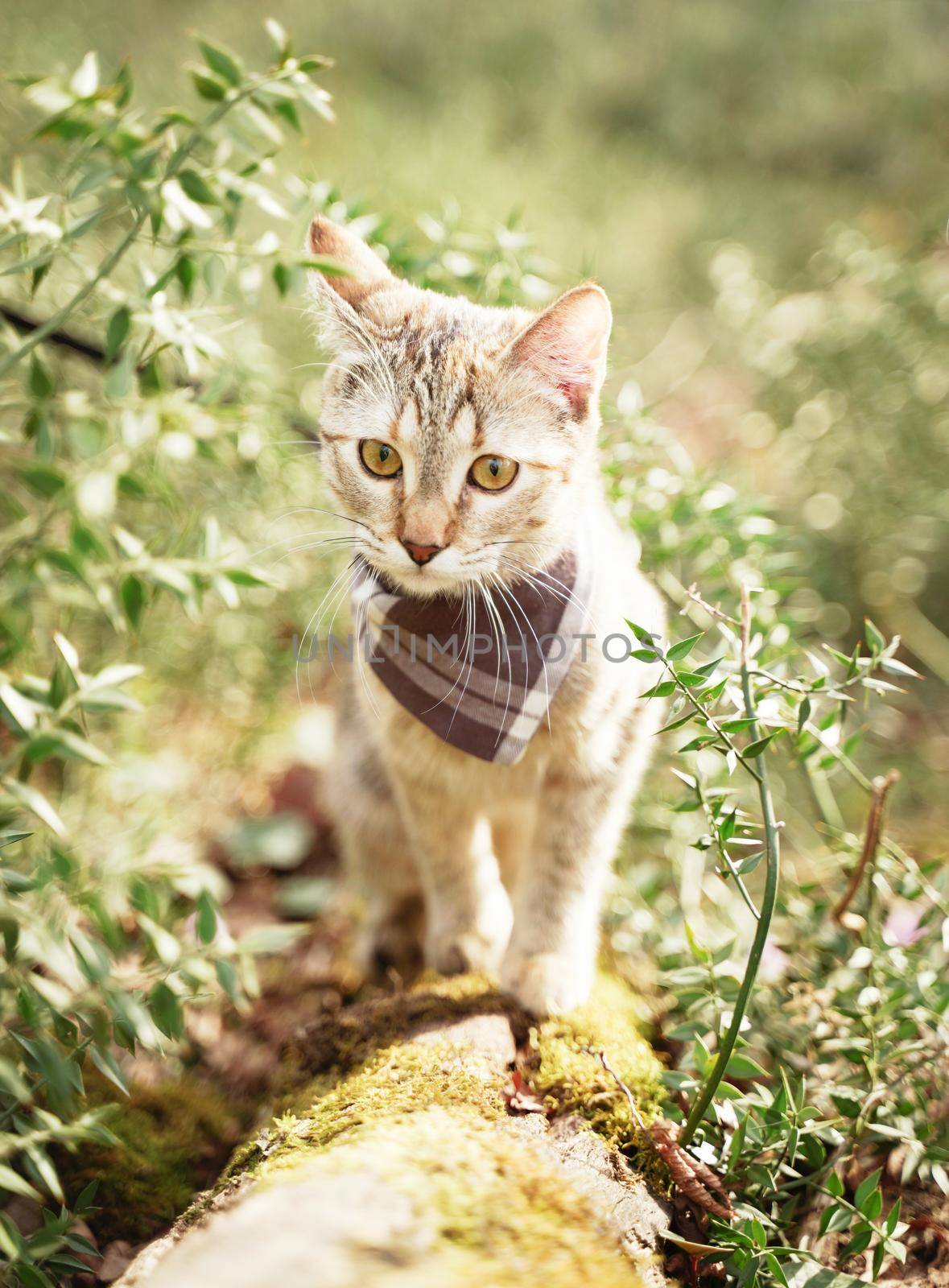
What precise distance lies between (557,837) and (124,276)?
1.79 metres

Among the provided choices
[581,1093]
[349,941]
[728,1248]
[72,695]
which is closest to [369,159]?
[349,941]

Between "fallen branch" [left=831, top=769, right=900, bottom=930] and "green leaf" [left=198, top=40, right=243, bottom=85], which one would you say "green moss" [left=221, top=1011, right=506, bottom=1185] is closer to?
"fallen branch" [left=831, top=769, right=900, bottom=930]

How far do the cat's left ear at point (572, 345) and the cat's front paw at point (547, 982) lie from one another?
985 millimetres

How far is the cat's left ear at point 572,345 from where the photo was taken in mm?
1395

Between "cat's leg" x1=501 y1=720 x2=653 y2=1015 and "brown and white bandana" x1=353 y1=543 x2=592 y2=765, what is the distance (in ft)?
0.66

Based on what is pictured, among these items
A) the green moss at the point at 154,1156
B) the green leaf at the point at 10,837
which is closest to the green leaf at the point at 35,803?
the green leaf at the point at 10,837

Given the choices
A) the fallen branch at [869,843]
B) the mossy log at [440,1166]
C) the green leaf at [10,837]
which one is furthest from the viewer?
the fallen branch at [869,843]

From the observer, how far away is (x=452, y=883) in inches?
71.5

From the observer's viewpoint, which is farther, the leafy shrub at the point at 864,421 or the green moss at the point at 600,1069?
the leafy shrub at the point at 864,421

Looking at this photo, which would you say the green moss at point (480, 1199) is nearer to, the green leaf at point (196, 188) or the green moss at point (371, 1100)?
the green moss at point (371, 1100)

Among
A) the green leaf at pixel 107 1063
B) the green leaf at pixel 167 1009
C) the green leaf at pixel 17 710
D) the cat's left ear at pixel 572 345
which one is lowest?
the green leaf at pixel 107 1063

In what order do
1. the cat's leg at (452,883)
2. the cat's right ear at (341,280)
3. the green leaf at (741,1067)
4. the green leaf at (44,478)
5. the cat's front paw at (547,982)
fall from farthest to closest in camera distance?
the cat's leg at (452,883), the cat's front paw at (547,982), the cat's right ear at (341,280), the green leaf at (741,1067), the green leaf at (44,478)

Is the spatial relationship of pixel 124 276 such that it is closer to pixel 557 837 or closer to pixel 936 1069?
pixel 557 837

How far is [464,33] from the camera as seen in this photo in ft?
16.8
